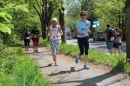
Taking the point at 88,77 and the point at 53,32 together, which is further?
the point at 53,32

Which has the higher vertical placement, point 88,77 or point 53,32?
point 53,32

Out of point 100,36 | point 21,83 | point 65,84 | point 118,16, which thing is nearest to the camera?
point 21,83

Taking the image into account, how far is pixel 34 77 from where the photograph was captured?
5824mm

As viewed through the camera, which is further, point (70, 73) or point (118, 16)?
point (118, 16)

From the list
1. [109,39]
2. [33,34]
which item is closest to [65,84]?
[109,39]

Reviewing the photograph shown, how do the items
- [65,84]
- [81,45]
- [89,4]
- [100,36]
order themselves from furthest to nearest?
[89,4], [100,36], [81,45], [65,84]

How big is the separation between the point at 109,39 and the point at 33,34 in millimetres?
5418

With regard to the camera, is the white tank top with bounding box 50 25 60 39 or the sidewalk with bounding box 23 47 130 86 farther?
the white tank top with bounding box 50 25 60 39

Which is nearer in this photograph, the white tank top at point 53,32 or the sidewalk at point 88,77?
the sidewalk at point 88,77

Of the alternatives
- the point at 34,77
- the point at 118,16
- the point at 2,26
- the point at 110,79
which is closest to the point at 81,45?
the point at 110,79

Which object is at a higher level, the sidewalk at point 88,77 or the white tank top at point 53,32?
the white tank top at point 53,32

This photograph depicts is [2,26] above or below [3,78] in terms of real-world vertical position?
above

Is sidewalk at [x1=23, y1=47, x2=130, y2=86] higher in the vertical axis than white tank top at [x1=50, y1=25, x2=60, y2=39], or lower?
lower

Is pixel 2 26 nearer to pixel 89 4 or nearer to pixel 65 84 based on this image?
pixel 65 84
